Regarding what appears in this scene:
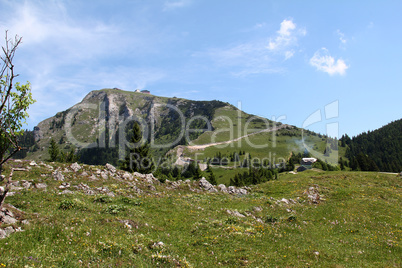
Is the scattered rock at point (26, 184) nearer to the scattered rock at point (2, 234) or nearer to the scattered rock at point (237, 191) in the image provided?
the scattered rock at point (2, 234)

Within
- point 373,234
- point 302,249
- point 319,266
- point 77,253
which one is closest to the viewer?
point 77,253

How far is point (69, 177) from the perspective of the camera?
1097 inches

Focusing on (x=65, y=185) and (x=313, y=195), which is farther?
(x=313, y=195)

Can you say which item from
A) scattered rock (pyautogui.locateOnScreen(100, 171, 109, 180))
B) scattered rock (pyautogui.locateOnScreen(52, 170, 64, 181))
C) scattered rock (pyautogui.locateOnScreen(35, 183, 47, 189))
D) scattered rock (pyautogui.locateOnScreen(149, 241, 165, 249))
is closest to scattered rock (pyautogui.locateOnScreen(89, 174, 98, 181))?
scattered rock (pyautogui.locateOnScreen(100, 171, 109, 180))

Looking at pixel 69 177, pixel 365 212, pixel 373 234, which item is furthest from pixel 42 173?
pixel 365 212

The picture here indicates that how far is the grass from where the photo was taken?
10.3m

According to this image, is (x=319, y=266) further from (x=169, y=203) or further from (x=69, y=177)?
(x=69, y=177)

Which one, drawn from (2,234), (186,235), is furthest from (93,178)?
(2,234)

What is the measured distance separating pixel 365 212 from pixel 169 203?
21839mm

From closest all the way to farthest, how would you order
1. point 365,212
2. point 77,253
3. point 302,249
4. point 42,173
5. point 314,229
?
point 77,253 < point 302,249 < point 314,229 < point 365,212 < point 42,173

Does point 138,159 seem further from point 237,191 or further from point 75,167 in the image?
point 237,191

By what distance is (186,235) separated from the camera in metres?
15.5

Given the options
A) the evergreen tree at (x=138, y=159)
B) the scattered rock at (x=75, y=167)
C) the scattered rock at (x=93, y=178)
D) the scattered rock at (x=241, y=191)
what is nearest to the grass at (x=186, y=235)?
the scattered rock at (x=93, y=178)

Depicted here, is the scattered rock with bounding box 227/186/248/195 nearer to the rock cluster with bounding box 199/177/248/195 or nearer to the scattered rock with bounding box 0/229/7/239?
the rock cluster with bounding box 199/177/248/195
